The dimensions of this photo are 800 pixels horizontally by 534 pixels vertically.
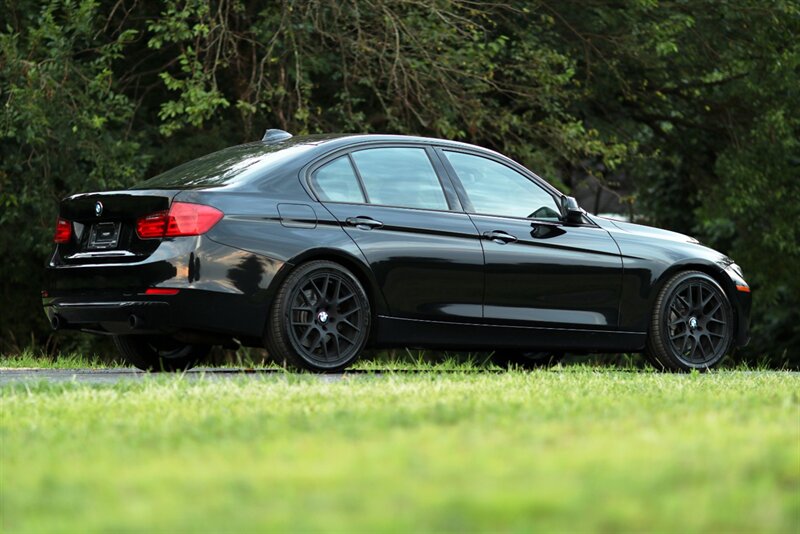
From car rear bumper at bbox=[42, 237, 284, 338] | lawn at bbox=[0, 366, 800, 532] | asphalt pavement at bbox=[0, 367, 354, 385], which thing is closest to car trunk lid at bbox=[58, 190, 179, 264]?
car rear bumper at bbox=[42, 237, 284, 338]

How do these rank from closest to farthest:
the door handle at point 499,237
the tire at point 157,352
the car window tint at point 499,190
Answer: the door handle at point 499,237, the car window tint at point 499,190, the tire at point 157,352

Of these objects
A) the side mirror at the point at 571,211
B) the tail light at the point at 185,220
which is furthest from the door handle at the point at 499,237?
the tail light at the point at 185,220

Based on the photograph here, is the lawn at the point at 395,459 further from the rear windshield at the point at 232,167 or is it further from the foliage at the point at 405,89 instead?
the foliage at the point at 405,89

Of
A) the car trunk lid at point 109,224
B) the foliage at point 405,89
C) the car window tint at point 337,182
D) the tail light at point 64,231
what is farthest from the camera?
the foliage at point 405,89

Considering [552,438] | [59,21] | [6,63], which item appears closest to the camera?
[552,438]

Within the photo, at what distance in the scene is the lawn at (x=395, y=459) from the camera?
4102mm

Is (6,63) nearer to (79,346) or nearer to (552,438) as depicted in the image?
(79,346)

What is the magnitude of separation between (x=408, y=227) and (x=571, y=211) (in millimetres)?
1453

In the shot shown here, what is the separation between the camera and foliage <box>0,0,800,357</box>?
17266mm

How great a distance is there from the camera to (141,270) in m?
9.46

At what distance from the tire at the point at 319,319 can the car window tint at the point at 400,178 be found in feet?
2.37

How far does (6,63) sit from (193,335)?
858cm

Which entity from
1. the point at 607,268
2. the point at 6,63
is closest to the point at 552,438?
the point at 607,268

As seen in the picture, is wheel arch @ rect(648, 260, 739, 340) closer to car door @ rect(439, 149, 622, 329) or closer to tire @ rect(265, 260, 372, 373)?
car door @ rect(439, 149, 622, 329)
